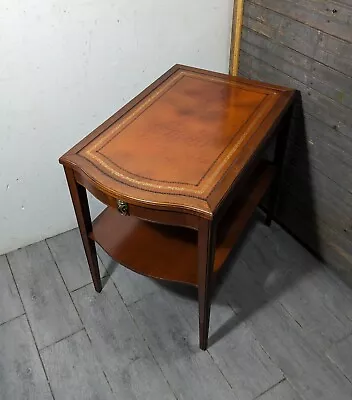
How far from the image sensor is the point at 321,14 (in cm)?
119

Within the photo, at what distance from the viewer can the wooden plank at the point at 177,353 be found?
125 cm

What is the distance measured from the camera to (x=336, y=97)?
4.10ft

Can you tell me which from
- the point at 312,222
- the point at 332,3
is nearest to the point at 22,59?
the point at 332,3

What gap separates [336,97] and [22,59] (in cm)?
93

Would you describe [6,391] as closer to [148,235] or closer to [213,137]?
[148,235]

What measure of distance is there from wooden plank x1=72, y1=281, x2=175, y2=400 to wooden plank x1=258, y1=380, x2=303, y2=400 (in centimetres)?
27

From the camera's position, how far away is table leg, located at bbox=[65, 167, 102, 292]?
1.17m

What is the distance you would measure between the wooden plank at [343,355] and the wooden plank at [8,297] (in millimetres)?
1020

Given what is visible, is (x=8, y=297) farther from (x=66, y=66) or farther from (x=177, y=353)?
(x=66, y=66)

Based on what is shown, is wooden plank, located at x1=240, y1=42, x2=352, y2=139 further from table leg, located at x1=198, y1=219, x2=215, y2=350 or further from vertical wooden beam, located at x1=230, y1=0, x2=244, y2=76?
table leg, located at x1=198, y1=219, x2=215, y2=350

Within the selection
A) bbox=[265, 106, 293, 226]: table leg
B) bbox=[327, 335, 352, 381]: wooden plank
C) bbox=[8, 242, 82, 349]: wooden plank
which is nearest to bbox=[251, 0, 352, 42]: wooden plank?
bbox=[265, 106, 293, 226]: table leg

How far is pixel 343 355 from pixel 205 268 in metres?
0.58

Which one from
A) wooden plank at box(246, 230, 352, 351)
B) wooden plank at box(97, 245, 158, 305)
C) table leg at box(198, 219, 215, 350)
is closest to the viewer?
table leg at box(198, 219, 215, 350)

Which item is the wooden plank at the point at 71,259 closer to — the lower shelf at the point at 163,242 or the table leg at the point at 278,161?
the lower shelf at the point at 163,242
